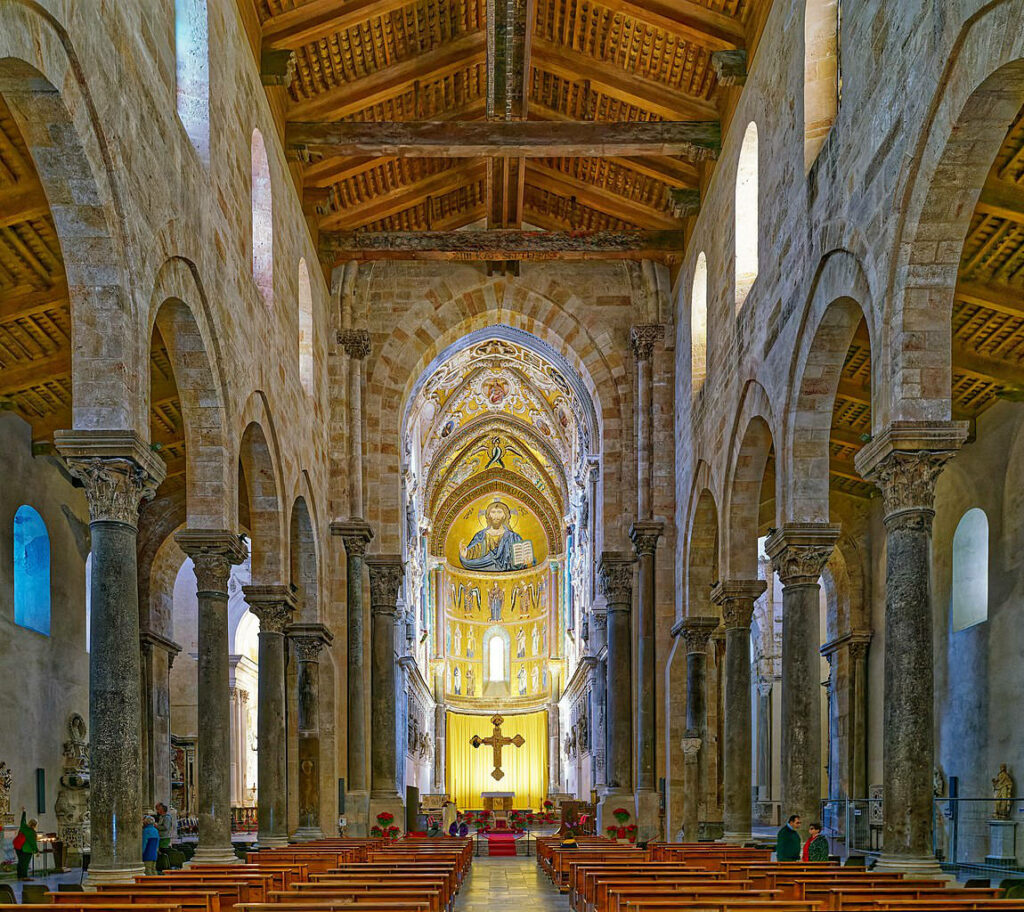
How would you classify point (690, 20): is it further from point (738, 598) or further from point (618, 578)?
point (618, 578)

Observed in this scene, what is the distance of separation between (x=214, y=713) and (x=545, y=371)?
23030 millimetres

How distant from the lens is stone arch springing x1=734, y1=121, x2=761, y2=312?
21625mm

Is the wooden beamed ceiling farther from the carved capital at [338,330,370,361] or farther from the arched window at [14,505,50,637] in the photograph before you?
the arched window at [14,505,50,637]

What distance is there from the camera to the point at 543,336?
32.3 m

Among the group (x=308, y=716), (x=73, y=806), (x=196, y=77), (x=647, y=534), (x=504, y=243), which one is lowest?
(x=73, y=806)

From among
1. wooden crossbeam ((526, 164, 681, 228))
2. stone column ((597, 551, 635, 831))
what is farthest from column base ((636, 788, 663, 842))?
wooden crossbeam ((526, 164, 681, 228))

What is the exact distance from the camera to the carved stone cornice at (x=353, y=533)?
29625mm

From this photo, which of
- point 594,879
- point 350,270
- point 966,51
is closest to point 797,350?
point 966,51

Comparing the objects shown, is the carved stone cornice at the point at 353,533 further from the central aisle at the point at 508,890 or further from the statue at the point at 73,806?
the statue at the point at 73,806

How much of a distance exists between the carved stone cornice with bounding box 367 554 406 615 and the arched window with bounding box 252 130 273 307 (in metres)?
11.2

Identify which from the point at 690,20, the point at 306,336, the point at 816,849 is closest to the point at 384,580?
the point at 306,336

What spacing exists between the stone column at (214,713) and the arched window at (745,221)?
9.40 meters

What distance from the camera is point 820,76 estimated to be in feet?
55.2

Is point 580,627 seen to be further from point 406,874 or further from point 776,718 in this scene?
point 406,874
